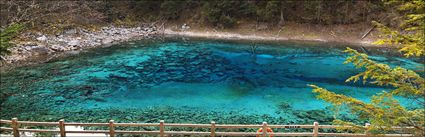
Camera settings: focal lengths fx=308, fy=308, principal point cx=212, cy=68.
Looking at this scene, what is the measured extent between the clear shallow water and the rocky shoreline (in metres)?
2.99

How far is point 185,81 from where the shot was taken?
28.4 meters

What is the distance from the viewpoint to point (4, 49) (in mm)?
9648

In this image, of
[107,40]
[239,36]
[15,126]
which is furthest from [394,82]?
[239,36]

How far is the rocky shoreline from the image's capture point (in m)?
33.8

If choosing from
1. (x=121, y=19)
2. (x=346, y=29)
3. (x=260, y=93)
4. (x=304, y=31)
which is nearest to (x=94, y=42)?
(x=121, y=19)

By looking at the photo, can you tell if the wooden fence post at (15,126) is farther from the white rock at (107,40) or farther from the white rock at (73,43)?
the white rock at (107,40)

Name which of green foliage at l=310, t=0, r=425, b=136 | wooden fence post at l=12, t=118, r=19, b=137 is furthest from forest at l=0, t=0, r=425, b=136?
wooden fence post at l=12, t=118, r=19, b=137

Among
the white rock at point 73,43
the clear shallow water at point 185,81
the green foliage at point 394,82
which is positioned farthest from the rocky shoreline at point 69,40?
the green foliage at point 394,82

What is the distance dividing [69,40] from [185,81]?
2323 cm

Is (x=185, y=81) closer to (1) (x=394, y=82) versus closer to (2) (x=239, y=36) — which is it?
(1) (x=394, y=82)

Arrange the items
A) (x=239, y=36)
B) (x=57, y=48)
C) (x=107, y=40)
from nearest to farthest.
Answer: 1. (x=57, y=48)
2. (x=107, y=40)
3. (x=239, y=36)

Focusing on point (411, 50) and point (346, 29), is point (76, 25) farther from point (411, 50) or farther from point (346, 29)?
point (411, 50)

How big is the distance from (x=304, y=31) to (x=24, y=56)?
136ft

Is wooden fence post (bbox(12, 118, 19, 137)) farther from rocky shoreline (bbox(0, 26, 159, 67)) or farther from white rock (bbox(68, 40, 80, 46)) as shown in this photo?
white rock (bbox(68, 40, 80, 46))
